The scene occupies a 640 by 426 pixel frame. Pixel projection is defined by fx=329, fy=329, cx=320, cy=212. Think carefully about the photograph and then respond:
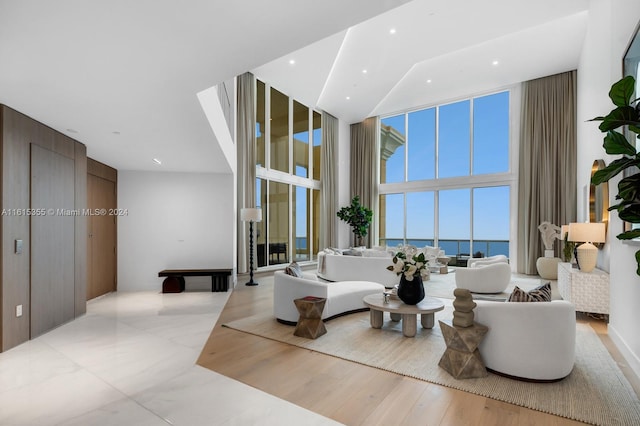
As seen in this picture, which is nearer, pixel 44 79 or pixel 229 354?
pixel 44 79

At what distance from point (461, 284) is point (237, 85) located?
6491 millimetres

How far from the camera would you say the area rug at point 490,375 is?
7.21 feet

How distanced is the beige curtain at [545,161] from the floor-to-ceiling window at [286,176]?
581 cm

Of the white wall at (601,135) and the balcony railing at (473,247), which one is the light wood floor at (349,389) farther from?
the balcony railing at (473,247)

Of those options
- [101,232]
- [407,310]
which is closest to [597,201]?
[407,310]

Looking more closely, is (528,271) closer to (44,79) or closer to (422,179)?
(422,179)

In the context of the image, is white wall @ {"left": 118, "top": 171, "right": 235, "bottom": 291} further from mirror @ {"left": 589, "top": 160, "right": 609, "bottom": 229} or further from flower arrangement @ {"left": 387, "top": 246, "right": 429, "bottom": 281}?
mirror @ {"left": 589, "top": 160, "right": 609, "bottom": 229}

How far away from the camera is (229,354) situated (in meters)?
3.22

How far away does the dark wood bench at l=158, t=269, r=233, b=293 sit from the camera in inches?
243

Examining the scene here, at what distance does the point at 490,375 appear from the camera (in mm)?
2658

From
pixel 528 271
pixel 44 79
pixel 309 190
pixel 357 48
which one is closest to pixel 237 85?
pixel 357 48

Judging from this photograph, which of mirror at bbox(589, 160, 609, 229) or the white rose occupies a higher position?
mirror at bbox(589, 160, 609, 229)

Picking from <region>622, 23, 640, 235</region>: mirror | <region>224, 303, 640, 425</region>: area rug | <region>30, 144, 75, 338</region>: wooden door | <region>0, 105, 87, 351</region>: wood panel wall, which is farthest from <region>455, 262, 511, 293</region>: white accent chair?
<region>0, 105, 87, 351</region>: wood panel wall

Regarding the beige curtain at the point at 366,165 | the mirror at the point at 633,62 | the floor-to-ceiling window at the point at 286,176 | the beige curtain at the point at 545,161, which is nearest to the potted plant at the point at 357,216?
the beige curtain at the point at 366,165
